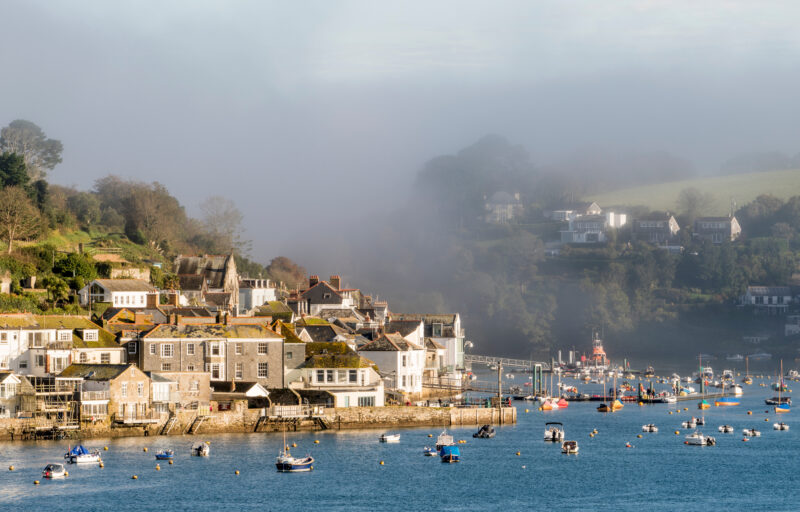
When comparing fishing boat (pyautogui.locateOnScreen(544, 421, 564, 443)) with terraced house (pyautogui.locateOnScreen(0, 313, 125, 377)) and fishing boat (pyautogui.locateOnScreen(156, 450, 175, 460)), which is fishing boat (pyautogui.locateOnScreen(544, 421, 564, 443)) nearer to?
fishing boat (pyautogui.locateOnScreen(156, 450, 175, 460))

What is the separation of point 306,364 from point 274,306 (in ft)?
156

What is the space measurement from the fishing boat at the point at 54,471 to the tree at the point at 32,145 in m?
113

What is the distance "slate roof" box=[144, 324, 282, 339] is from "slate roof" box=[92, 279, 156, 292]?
30.5 meters

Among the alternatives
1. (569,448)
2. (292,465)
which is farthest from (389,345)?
(292,465)

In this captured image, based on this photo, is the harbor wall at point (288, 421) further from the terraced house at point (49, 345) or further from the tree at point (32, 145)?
the tree at point (32, 145)

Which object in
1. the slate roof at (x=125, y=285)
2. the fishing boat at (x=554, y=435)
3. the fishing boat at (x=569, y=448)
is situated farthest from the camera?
the slate roof at (x=125, y=285)

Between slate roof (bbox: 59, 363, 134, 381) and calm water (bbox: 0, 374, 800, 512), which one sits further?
slate roof (bbox: 59, 363, 134, 381)

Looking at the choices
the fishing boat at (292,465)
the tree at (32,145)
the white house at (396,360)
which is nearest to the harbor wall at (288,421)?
the fishing boat at (292,465)

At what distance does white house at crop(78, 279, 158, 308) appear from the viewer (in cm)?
13825

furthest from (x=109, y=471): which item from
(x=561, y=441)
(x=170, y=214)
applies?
(x=170, y=214)

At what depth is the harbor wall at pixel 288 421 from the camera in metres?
98.6

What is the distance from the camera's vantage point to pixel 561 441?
108000 millimetres

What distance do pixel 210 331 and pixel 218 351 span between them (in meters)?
1.93

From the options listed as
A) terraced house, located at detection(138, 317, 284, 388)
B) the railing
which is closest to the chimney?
terraced house, located at detection(138, 317, 284, 388)
